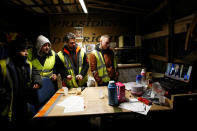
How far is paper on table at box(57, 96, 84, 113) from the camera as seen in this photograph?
1.43 m

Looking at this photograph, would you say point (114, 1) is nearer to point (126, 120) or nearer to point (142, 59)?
point (142, 59)

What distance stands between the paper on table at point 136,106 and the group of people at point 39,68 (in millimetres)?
1142

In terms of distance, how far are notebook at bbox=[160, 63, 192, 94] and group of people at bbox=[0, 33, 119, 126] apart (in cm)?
110

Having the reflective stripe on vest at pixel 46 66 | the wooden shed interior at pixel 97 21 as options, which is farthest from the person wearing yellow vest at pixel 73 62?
the wooden shed interior at pixel 97 21

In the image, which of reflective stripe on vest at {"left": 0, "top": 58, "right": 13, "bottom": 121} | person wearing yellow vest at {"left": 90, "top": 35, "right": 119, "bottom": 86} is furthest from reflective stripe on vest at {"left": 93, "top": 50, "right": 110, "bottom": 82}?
reflective stripe on vest at {"left": 0, "top": 58, "right": 13, "bottom": 121}

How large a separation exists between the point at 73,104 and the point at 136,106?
30.8 inches

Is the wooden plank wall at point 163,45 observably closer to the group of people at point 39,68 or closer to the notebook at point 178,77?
the notebook at point 178,77

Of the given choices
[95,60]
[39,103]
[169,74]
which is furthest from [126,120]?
[39,103]

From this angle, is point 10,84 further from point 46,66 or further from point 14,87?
point 46,66

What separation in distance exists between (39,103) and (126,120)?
176 cm

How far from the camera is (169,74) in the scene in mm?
2184

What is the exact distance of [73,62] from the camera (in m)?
2.61

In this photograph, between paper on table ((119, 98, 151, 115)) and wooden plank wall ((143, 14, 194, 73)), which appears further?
wooden plank wall ((143, 14, 194, 73))

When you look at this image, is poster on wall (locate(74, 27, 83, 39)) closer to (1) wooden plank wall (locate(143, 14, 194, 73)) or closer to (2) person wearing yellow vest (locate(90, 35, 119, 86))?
(2) person wearing yellow vest (locate(90, 35, 119, 86))
